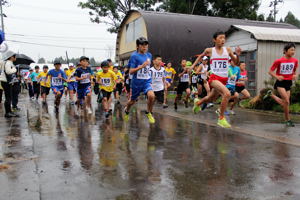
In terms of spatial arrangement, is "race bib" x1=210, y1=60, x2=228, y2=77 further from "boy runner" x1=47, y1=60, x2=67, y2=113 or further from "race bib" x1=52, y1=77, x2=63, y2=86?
"race bib" x1=52, y1=77, x2=63, y2=86

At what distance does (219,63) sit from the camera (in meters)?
7.12

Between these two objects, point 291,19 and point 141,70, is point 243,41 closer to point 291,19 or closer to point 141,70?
point 141,70

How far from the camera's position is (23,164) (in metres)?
4.54

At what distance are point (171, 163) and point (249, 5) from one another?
34263mm

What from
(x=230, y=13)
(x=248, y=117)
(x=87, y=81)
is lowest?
(x=248, y=117)

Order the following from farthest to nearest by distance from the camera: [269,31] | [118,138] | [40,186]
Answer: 1. [269,31]
2. [118,138]
3. [40,186]

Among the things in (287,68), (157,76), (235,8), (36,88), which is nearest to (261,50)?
(157,76)

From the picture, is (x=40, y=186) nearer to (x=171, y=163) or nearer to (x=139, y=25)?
(x=171, y=163)

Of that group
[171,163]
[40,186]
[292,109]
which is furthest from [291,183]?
[292,109]

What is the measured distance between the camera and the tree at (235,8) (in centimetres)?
3538

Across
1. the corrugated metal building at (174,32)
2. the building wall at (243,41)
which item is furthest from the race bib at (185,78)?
the corrugated metal building at (174,32)

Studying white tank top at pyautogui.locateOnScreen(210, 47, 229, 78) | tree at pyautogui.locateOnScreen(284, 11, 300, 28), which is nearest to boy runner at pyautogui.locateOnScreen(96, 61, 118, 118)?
white tank top at pyautogui.locateOnScreen(210, 47, 229, 78)

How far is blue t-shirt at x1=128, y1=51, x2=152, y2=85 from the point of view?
7.81m

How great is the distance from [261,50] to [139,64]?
8.30 meters
